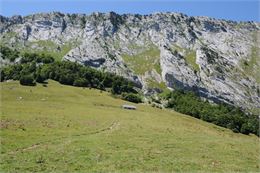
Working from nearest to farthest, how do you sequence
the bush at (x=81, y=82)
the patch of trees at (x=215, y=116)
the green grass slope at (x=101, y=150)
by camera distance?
the green grass slope at (x=101, y=150) < the patch of trees at (x=215, y=116) < the bush at (x=81, y=82)

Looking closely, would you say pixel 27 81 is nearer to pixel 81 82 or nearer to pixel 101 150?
pixel 81 82

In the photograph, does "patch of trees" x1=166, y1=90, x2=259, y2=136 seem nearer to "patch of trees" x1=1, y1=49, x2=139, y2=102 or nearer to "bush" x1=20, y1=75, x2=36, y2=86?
"patch of trees" x1=1, y1=49, x2=139, y2=102

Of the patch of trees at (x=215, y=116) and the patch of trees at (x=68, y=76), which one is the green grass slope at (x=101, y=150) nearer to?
the patch of trees at (x=215, y=116)

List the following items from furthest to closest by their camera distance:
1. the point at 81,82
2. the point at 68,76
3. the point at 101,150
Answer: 1. the point at 68,76
2. the point at 81,82
3. the point at 101,150

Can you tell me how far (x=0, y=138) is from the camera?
142 feet

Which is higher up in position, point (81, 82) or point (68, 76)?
point (68, 76)

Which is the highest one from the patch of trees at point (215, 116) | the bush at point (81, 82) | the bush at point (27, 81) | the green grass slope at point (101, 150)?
the bush at point (81, 82)

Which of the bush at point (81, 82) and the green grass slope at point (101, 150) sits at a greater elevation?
the bush at point (81, 82)

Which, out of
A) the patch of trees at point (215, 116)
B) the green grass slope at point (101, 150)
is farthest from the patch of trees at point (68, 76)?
the green grass slope at point (101, 150)

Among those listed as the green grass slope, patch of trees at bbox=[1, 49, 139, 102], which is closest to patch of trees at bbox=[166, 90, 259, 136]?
patch of trees at bbox=[1, 49, 139, 102]

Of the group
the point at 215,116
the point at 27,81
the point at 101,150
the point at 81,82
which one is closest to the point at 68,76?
the point at 81,82

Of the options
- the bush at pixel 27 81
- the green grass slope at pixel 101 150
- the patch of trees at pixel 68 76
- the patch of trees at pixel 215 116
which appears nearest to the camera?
the green grass slope at pixel 101 150

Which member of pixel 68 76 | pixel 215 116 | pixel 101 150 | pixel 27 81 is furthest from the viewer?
pixel 68 76

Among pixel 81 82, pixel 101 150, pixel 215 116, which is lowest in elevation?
pixel 101 150
